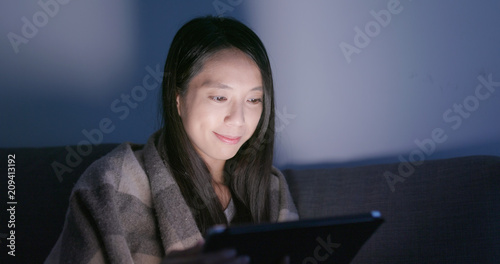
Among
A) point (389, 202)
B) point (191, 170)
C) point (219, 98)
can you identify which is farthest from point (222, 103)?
point (389, 202)

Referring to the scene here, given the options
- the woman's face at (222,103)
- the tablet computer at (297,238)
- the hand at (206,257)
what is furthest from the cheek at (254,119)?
the hand at (206,257)

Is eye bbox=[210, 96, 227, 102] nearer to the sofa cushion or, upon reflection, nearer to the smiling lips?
the smiling lips

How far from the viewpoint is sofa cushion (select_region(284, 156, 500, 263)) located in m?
1.14

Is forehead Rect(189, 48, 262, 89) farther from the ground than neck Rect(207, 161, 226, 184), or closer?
farther from the ground

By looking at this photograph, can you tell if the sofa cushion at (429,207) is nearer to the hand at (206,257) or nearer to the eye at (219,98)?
the eye at (219,98)

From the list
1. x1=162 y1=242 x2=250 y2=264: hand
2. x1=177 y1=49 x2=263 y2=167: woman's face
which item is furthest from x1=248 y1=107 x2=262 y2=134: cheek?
x1=162 y1=242 x2=250 y2=264: hand

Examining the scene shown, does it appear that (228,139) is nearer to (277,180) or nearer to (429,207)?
(277,180)

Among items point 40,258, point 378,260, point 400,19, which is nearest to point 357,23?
point 400,19

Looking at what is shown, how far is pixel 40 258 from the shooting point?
1217 mm

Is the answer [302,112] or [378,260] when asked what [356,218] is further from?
[302,112]

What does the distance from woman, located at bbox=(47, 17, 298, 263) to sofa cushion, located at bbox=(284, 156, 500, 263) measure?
18cm

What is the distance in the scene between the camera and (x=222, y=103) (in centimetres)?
118

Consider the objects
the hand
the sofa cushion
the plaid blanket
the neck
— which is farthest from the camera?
the neck

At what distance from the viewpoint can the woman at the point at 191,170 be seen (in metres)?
1.03
